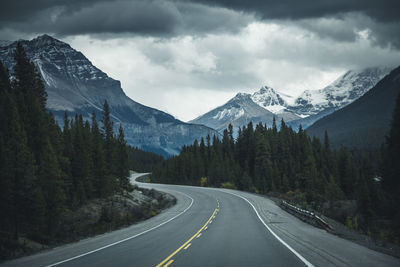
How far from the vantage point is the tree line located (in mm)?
24570

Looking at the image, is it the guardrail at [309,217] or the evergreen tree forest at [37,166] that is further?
the evergreen tree forest at [37,166]

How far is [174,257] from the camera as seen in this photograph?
11.4 m

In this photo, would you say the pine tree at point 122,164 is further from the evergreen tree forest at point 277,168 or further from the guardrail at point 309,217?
the guardrail at point 309,217

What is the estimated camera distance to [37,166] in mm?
28688

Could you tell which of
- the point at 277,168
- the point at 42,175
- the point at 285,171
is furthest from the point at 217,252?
the point at 285,171

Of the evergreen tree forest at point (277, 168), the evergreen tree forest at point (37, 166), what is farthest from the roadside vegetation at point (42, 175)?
the evergreen tree forest at point (277, 168)

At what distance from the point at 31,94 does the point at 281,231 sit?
3249 centimetres

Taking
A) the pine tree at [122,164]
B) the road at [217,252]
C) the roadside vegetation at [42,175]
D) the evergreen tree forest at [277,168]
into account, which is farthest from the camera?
the evergreen tree forest at [277,168]

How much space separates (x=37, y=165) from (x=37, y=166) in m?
1.85

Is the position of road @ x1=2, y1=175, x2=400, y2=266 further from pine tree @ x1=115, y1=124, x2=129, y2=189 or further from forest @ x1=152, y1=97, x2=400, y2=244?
pine tree @ x1=115, y1=124, x2=129, y2=189

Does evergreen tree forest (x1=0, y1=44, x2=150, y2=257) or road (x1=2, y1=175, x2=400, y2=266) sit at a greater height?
evergreen tree forest (x1=0, y1=44, x2=150, y2=257)

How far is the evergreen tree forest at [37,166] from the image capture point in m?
24.5

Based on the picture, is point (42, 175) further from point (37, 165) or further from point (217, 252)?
point (217, 252)

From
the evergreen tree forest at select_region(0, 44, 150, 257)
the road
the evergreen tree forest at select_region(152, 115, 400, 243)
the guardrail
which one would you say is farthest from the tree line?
the evergreen tree forest at select_region(152, 115, 400, 243)
